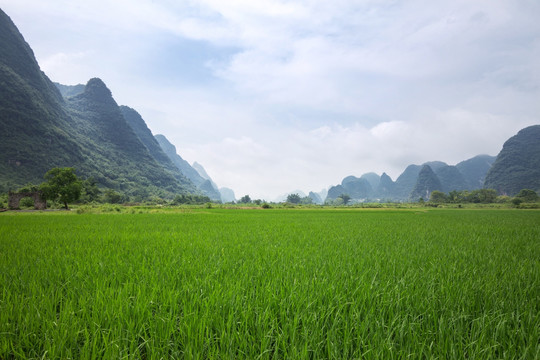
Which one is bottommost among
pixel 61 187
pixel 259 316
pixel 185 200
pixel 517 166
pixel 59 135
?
pixel 185 200

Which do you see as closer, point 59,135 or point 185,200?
point 185,200

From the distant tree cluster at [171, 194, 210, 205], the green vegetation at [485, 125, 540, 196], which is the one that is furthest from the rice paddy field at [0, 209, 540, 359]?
the green vegetation at [485, 125, 540, 196]

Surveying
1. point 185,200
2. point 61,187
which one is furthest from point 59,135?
point 61,187

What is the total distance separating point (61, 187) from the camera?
31.0 m

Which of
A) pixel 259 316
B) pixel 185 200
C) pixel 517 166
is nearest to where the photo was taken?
pixel 259 316

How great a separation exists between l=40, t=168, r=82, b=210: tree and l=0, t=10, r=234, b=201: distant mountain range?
34.7m

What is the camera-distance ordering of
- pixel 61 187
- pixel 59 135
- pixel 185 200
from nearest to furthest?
pixel 61 187
pixel 185 200
pixel 59 135

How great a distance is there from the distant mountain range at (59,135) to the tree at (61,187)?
3471 cm

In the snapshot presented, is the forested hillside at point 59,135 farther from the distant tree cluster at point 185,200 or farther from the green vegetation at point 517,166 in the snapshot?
the green vegetation at point 517,166

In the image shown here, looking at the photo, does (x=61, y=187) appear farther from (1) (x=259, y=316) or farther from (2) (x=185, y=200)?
(2) (x=185, y=200)

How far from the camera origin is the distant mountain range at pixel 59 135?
2628 inches

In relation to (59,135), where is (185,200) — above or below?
below

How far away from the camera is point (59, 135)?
81062 mm

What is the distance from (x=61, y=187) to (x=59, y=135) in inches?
2786
